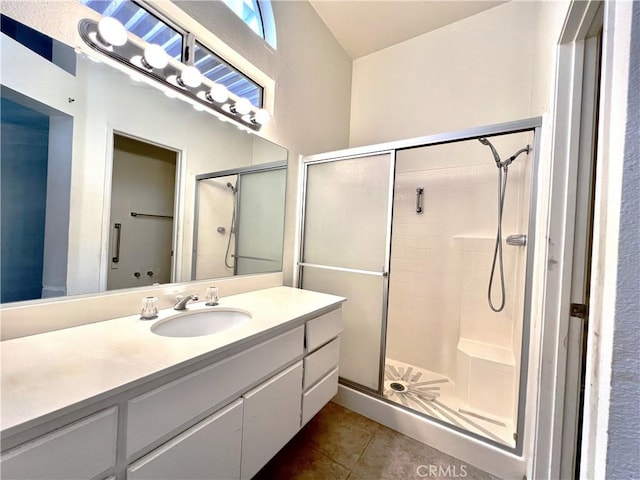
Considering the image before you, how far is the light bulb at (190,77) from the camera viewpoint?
1.29 meters

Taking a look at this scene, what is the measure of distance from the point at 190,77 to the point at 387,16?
5.81 ft

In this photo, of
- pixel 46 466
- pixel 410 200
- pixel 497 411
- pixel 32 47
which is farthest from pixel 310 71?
pixel 497 411

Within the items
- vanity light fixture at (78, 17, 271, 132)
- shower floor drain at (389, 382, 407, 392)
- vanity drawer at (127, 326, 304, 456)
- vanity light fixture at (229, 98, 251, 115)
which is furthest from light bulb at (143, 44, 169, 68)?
shower floor drain at (389, 382, 407, 392)

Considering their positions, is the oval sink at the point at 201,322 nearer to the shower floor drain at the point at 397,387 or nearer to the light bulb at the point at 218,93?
the light bulb at the point at 218,93

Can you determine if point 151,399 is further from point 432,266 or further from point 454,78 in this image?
point 454,78

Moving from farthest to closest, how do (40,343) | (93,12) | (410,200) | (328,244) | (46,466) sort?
(410,200)
(328,244)
(93,12)
(40,343)
(46,466)

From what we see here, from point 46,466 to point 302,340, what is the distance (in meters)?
0.88

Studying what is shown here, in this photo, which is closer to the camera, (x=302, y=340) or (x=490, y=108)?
(x=302, y=340)

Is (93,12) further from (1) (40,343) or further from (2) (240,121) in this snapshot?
(1) (40,343)

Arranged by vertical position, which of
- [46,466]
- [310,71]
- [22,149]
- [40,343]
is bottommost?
[46,466]

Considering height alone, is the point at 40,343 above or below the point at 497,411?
above

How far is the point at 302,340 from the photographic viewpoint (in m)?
1.28

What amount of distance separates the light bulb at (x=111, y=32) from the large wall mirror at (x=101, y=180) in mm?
97

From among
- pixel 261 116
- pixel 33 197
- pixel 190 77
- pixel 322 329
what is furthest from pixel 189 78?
pixel 322 329
